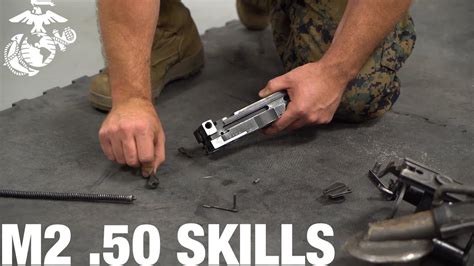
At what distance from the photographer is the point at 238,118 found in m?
1.29

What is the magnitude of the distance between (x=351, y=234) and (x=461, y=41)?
114 cm

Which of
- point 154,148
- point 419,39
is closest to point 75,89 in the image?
point 154,148

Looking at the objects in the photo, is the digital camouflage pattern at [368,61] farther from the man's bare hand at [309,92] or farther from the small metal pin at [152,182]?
the small metal pin at [152,182]

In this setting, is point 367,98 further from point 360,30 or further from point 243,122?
point 243,122

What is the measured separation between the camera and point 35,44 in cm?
205

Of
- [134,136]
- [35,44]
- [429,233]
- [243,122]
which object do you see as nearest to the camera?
[429,233]

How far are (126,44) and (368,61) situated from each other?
1.93 ft

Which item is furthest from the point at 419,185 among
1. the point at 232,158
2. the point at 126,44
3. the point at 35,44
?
the point at 35,44

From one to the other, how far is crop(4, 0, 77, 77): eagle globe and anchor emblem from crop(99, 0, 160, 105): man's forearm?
2.44 ft

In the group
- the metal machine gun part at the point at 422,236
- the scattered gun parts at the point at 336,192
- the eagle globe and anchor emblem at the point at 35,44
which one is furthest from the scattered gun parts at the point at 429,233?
the eagle globe and anchor emblem at the point at 35,44

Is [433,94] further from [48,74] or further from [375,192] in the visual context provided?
[48,74]

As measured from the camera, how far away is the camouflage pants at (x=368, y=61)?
4.66 feet

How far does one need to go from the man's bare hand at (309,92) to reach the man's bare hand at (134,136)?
269mm

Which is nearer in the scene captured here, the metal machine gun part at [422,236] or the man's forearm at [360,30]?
the metal machine gun part at [422,236]
